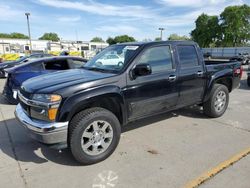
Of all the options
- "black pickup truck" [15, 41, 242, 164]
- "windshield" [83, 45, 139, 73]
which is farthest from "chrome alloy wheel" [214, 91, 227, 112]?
"windshield" [83, 45, 139, 73]

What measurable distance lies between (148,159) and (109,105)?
1.03 meters

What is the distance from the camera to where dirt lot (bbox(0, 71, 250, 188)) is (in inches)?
117

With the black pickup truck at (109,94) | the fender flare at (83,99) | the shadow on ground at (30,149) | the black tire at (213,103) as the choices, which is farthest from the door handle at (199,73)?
the fender flare at (83,99)

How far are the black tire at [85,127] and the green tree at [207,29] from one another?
2532 inches

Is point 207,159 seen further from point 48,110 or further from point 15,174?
point 15,174

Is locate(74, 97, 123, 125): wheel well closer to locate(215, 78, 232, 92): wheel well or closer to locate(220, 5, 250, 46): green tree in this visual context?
locate(215, 78, 232, 92): wheel well

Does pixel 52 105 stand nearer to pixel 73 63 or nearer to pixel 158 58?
pixel 158 58

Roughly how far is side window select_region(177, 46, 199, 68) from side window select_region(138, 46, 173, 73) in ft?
1.00

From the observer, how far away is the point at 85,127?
10.6 ft

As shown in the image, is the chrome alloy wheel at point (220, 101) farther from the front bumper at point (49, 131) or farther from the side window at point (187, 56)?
the front bumper at point (49, 131)

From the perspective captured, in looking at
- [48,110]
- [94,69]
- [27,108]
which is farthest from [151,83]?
[27,108]

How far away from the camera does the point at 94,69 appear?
4.23 metres

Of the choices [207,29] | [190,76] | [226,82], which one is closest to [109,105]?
[190,76]

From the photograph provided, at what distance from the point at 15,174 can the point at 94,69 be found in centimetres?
211
